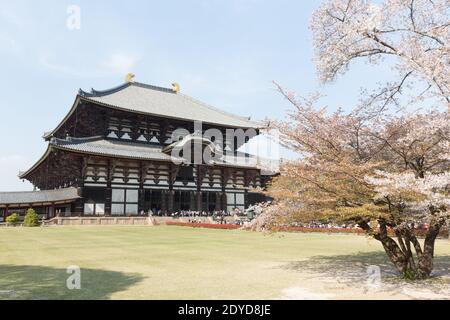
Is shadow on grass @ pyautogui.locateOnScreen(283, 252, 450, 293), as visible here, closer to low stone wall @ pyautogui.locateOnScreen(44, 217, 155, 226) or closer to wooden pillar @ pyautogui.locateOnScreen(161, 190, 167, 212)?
low stone wall @ pyautogui.locateOnScreen(44, 217, 155, 226)

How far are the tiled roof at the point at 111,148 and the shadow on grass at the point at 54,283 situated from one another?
2162cm

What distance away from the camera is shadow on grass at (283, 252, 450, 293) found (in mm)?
8172

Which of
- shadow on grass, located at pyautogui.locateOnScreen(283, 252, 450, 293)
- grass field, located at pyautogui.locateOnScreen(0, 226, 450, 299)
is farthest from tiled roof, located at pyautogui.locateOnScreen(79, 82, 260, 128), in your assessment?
shadow on grass, located at pyautogui.locateOnScreen(283, 252, 450, 293)

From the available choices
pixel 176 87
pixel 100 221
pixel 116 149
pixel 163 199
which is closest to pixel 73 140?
pixel 116 149

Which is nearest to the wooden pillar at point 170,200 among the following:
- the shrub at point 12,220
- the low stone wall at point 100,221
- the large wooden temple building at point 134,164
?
the large wooden temple building at point 134,164

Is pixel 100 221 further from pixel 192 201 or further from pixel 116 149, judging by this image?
pixel 192 201

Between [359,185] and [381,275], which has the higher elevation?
[359,185]

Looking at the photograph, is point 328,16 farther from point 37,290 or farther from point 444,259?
point 37,290

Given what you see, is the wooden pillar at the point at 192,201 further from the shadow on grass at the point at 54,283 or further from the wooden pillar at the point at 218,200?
the shadow on grass at the point at 54,283

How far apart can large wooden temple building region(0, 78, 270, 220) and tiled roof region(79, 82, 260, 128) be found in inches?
5.7

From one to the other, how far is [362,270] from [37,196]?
30052 millimetres

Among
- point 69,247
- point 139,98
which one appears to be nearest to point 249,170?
point 139,98
